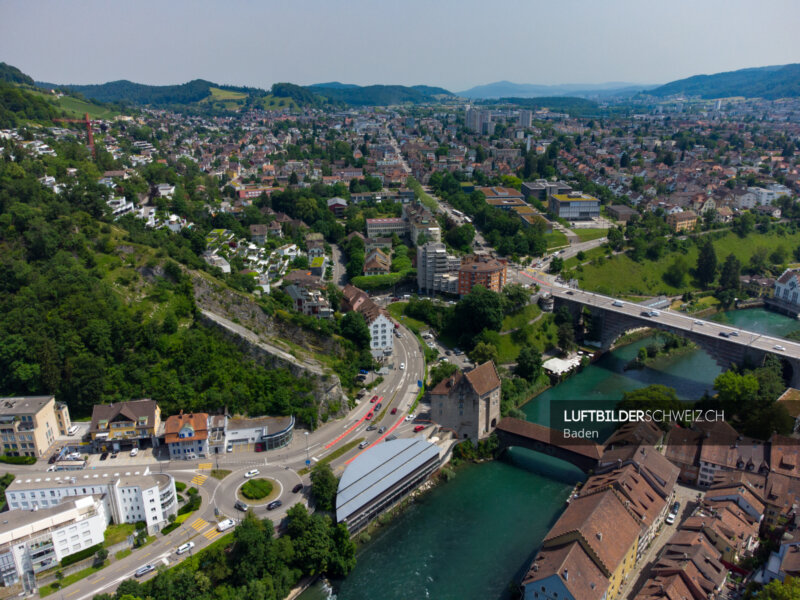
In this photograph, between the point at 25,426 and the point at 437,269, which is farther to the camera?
the point at 437,269

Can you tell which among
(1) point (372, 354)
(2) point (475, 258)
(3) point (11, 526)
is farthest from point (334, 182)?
(3) point (11, 526)

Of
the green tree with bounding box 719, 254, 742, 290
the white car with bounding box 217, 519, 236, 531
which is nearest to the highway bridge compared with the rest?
the green tree with bounding box 719, 254, 742, 290

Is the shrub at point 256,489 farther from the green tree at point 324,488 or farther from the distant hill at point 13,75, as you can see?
the distant hill at point 13,75

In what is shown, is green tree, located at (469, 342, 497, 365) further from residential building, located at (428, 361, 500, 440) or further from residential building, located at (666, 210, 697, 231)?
residential building, located at (666, 210, 697, 231)

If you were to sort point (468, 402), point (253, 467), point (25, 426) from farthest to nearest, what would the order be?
point (468, 402) → point (253, 467) → point (25, 426)

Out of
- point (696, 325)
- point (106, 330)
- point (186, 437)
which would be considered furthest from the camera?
point (696, 325)

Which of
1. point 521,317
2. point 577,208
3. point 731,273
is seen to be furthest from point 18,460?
point 577,208

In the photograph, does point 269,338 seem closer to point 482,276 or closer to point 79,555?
point 79,555
